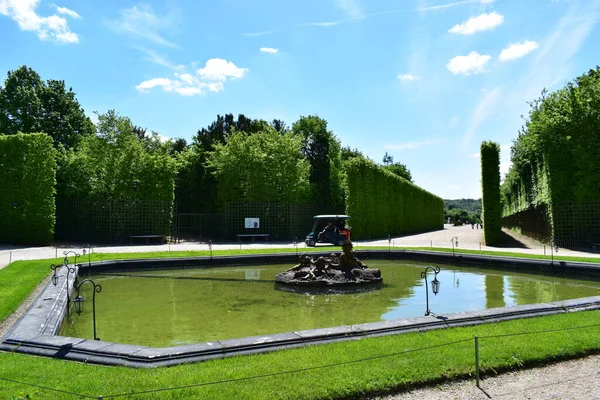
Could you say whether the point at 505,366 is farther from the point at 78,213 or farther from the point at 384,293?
the point at 78,213

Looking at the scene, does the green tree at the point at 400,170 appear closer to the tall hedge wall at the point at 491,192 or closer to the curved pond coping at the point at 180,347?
the tall hedge wall at the point at 491,192

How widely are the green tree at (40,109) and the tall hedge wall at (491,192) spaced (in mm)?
31746

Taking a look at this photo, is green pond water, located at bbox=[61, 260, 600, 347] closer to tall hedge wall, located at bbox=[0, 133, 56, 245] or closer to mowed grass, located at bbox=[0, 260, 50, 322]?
mowed grass, located at bbox=[0, 260, 50, 322]

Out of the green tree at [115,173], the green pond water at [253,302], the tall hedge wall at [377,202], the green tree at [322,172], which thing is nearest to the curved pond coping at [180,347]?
the green pond water at [253,302]

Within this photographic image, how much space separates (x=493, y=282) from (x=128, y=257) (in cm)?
1377

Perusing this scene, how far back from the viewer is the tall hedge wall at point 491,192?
26.6 m

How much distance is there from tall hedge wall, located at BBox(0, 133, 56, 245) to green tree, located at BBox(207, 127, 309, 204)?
12.5 metres

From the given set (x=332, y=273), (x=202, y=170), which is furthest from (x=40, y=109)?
(x=332, y=273)

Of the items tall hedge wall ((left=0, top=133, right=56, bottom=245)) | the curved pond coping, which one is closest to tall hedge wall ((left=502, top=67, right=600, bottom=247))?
the curved pond coping

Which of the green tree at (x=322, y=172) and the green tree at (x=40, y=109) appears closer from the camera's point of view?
the green tree at (x=40, y=109)

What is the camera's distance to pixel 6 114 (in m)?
39.6

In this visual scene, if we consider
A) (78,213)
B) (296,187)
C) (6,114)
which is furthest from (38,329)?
(6,114)

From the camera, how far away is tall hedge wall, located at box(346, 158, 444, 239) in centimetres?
3008

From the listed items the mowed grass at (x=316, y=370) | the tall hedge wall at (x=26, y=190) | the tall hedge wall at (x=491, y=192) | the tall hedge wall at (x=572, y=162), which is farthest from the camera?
the tall hedge wall at (x=491, y=192)
